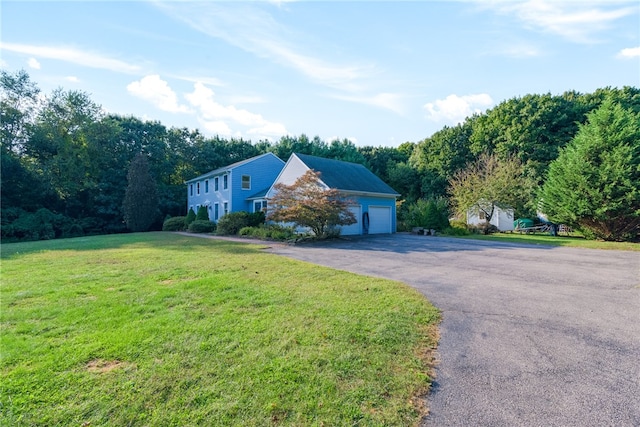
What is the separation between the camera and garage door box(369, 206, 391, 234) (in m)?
20.9

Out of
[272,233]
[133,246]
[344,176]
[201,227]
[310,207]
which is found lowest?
[133,246]

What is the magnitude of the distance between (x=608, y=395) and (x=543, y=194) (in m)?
18.4

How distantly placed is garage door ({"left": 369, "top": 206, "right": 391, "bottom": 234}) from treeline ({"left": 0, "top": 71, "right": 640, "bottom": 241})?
8533 millimetres

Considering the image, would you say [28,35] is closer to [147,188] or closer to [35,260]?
[35,260]

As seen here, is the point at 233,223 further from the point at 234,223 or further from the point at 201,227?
the point at 201,227

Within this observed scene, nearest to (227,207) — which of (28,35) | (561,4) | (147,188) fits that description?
(147,188)

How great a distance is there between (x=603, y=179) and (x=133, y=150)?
37369 millimetres

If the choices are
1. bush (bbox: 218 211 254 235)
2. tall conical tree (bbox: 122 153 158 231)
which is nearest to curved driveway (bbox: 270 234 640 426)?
bush (bbox: 218 211 254 235)

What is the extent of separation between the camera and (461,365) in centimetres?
326

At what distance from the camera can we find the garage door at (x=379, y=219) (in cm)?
2087

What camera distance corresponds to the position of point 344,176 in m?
21.2

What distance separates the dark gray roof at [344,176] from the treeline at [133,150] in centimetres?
839

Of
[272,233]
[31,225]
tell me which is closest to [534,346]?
[272,233]

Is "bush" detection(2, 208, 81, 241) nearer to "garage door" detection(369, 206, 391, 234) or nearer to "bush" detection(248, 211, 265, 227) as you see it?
"bush" detection(248, 211, 265, 227)
